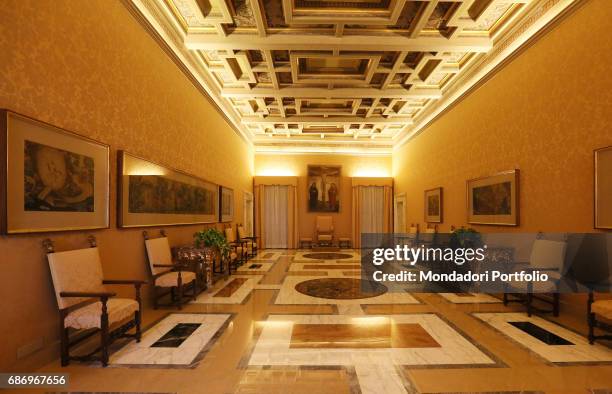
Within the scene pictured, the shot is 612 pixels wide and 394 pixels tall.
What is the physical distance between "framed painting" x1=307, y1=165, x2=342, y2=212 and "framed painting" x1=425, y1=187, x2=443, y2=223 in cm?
468

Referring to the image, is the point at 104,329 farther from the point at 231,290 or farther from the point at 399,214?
the point at 399,214

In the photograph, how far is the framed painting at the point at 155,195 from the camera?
451cm

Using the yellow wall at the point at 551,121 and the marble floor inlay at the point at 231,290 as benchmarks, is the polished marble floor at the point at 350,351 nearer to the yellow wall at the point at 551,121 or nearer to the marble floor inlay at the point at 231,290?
the marble floor inlay at the point at 231,290

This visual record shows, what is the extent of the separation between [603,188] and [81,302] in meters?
6.16

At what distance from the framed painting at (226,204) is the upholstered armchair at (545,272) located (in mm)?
6668

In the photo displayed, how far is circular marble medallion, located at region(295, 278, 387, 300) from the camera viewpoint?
608 cm

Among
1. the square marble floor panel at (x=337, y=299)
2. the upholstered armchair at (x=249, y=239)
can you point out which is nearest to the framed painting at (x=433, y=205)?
the square marble floor panel at (x=337, y=299)

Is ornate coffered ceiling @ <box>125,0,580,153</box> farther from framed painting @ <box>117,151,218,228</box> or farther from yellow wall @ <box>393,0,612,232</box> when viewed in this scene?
framed painting @ <box>117,151,218,228</box>

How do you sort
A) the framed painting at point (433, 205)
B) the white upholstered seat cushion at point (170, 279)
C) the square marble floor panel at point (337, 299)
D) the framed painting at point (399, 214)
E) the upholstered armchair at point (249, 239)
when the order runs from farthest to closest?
the framed painting at point (399, 214), the upholstered armchair at point (249, 239), the framed painting at point (433, 205), the square marble floor panel at point (337, 299), the white upholstered seat cushion at point (170, 279)

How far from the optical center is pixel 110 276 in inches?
169

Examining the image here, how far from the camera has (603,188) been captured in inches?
170

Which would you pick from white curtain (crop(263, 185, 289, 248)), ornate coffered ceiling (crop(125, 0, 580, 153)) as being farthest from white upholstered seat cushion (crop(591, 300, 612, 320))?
white curtain (crop(263, 185, 289, 248))

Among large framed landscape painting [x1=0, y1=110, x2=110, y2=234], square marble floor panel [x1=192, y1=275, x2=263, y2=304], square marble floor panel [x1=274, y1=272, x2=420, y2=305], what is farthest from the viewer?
square marble floor panel [x1=192, y1=275, x2=263, y2=304]

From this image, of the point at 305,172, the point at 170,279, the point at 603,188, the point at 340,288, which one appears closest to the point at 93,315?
the point at 170,279
